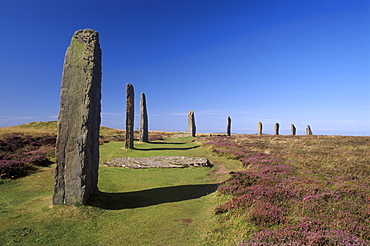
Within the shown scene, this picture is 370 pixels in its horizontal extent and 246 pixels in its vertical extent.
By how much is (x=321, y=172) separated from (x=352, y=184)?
2469 mm

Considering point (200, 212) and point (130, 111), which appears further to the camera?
point (130, 111)

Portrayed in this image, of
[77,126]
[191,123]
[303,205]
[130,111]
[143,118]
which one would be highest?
[130,111]

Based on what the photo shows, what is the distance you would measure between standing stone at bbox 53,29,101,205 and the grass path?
61 centimetres

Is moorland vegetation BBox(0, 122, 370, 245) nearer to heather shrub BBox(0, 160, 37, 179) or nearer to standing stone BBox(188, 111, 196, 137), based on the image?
heather shrub BBox(0, 160, 37, 179)

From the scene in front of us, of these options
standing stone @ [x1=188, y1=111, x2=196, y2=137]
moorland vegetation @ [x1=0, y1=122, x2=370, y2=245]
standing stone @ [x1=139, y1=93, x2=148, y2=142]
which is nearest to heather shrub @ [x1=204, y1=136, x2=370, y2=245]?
moorland vegetation @ [x1=0, y1=122, x2=370, y2=245]

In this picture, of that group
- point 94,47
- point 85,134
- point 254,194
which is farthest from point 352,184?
point 94,47

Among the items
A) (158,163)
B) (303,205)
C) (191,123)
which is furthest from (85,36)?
(191,123)

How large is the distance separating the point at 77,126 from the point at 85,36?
10.6 feet

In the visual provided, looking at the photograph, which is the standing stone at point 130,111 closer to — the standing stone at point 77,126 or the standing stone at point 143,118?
the standing stone at point 143,118

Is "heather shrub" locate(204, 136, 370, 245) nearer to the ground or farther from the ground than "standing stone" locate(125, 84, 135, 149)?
nearer to the ground

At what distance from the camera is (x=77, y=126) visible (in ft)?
23.0

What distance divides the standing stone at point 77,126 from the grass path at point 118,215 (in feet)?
2.01

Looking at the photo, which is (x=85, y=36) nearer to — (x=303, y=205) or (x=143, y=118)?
(x=303, y=205)

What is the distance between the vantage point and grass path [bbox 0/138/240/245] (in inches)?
210
